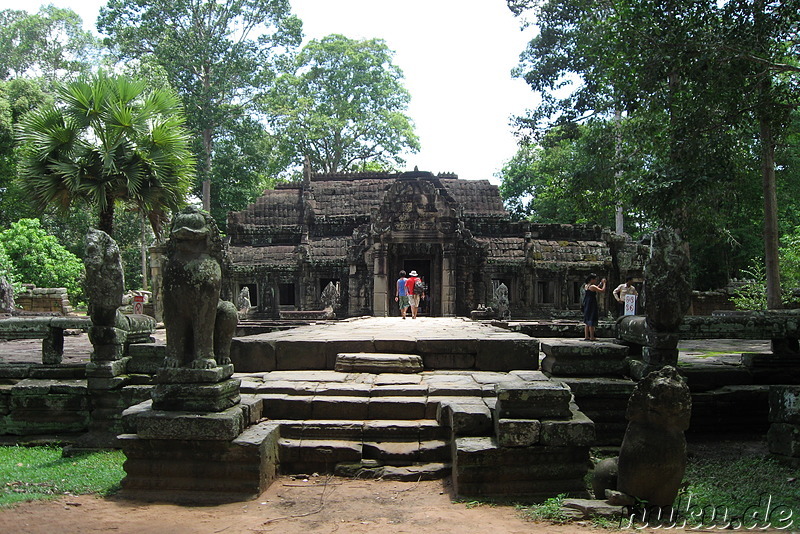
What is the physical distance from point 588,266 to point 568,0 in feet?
29.3

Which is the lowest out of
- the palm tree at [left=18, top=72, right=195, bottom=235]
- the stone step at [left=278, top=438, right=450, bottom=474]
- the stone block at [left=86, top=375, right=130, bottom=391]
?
the stone step at [left=278, top=438, right=450, bottom=474]

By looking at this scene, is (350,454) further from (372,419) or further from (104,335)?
(104,335)

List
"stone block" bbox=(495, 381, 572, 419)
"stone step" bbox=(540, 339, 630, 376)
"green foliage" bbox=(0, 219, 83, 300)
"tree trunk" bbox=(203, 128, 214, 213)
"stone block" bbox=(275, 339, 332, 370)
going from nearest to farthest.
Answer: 1. "stone block" bbox=(495, 381, 572, 419)
2. "stone step" bbox=(540, 339, 630, 376)
3. "stone block" bbox=(275, 339, 332, 370)
4. "green foliage" bbox=(0, 219, 83, 300)
5. "tree trunk" bbox=(203, 128, 214, 213)

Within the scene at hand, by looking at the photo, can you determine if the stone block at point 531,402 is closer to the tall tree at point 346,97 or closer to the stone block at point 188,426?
the stone block at point 188,426

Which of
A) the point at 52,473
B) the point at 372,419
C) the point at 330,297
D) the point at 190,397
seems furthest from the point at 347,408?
the point at 330,297

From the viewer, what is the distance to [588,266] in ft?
72.7

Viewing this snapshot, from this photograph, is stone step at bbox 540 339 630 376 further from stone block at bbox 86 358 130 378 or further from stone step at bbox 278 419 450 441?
stone block at bbox 86 358 130 378

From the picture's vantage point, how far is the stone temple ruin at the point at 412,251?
21.5m

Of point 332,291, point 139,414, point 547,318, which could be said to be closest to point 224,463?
point 139,414

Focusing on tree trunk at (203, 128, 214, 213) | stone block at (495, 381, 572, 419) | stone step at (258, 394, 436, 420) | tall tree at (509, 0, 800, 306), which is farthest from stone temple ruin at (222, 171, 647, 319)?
stone block at (495, 381, 572, 419)

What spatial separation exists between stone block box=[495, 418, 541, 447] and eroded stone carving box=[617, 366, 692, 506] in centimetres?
77

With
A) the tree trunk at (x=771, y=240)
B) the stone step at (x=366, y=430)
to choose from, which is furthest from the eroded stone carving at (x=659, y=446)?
the tree trunk at (x=771, y=240)

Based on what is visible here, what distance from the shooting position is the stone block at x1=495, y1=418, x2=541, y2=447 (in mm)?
5090

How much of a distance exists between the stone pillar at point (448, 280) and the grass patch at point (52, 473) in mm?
15234
